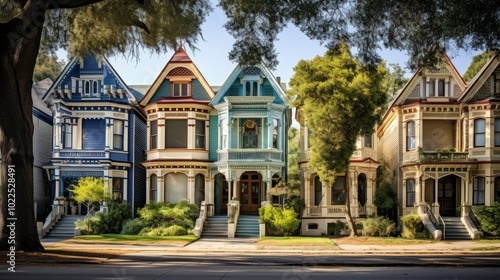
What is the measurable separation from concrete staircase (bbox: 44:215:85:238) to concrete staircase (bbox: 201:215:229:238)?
805 cm

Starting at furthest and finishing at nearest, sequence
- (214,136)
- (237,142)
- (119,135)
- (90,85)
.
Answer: (214,136)
(119,135)
(90,85)
(237,142)

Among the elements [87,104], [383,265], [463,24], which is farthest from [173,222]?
[463,24]

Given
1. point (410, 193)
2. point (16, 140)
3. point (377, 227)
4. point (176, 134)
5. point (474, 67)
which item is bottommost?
point (377, 227)

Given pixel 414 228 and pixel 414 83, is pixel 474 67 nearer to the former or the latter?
pixel 414 83

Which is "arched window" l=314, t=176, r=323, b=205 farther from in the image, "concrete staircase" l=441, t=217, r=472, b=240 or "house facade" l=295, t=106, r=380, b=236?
"concrete staircase" l=441, t=217, r=472, b=240

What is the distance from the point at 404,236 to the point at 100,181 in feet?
63.8

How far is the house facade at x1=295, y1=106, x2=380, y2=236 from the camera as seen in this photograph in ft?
131

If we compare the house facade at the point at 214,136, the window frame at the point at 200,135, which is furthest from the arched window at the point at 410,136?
the window frame at the point at 200,135

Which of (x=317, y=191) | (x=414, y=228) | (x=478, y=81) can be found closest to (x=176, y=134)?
(x=317, y=191)

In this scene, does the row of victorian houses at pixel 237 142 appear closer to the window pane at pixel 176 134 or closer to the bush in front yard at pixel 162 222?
the window pane at pixel 176 134

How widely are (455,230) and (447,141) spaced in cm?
691

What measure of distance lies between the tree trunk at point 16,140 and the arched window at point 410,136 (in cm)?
2620

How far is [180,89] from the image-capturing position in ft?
140

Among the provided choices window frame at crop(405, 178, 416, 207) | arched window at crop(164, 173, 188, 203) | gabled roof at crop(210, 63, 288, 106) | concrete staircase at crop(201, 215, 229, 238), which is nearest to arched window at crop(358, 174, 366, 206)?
window frame at crop(405, 178, 416, 207)
